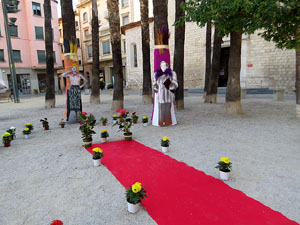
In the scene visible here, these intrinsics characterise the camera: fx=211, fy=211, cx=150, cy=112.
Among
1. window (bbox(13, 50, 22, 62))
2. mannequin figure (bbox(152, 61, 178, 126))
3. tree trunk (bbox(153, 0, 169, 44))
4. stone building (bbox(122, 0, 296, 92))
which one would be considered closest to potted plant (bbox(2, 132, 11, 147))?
mannequin figure (bbox(152, 61, 178, 126))

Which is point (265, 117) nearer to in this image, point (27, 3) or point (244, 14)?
point (244, 14)

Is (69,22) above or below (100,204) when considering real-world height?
above

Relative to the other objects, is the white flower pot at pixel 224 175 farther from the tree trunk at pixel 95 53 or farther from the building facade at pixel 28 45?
the building facade at pixel 28 45

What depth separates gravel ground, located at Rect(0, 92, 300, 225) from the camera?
94.6 inches

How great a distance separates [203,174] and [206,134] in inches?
93.2

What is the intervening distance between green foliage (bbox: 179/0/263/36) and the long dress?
176 cm

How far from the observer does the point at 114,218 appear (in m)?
2.28

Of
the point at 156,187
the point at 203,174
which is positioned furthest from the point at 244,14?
the point at 156,187

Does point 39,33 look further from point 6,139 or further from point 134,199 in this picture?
point 134,199

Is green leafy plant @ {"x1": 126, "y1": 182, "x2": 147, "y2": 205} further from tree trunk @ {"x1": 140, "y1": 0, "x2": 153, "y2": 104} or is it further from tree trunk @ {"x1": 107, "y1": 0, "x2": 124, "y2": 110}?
tree trunk @ {"x1": 140, "y1": 0, "x2": 153, "y2": 104}

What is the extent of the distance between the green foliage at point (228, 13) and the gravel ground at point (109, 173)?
2839 millimetres

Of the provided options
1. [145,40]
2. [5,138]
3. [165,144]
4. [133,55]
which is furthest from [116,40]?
[133,55]

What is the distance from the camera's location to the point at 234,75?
7512mm

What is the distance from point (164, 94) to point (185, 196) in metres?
4.02
